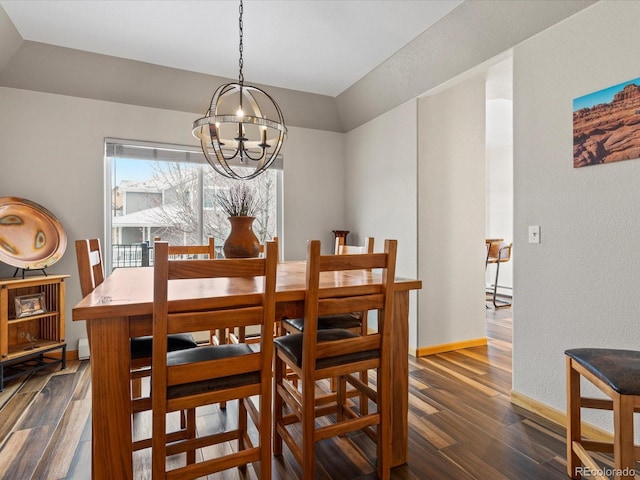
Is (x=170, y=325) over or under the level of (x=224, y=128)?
under

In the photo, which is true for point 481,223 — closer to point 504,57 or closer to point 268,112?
point 504,57

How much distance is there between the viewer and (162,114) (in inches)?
138

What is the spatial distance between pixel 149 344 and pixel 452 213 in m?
2.81

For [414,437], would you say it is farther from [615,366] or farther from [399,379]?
[615,366]

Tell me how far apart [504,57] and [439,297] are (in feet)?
6.70

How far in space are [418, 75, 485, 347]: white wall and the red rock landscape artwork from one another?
1.36 meters

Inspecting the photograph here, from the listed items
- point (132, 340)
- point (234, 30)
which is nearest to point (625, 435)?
point (132, 340)

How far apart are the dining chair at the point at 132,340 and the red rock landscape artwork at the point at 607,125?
245cm

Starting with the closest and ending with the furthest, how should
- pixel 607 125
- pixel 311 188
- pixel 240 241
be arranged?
1. pixel 607 125
2. pixel 240 241
3. pixel 311 188

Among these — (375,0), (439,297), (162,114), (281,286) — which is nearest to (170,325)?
(281,286)

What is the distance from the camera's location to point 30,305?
9.04ft

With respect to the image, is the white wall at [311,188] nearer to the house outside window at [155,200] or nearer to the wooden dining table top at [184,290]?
the house outside window at [155,200]

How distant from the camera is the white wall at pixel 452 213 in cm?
324

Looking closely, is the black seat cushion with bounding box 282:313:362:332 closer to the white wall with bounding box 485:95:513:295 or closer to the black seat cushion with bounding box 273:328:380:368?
the black seat cushion with bounding box 273:328:380:368
